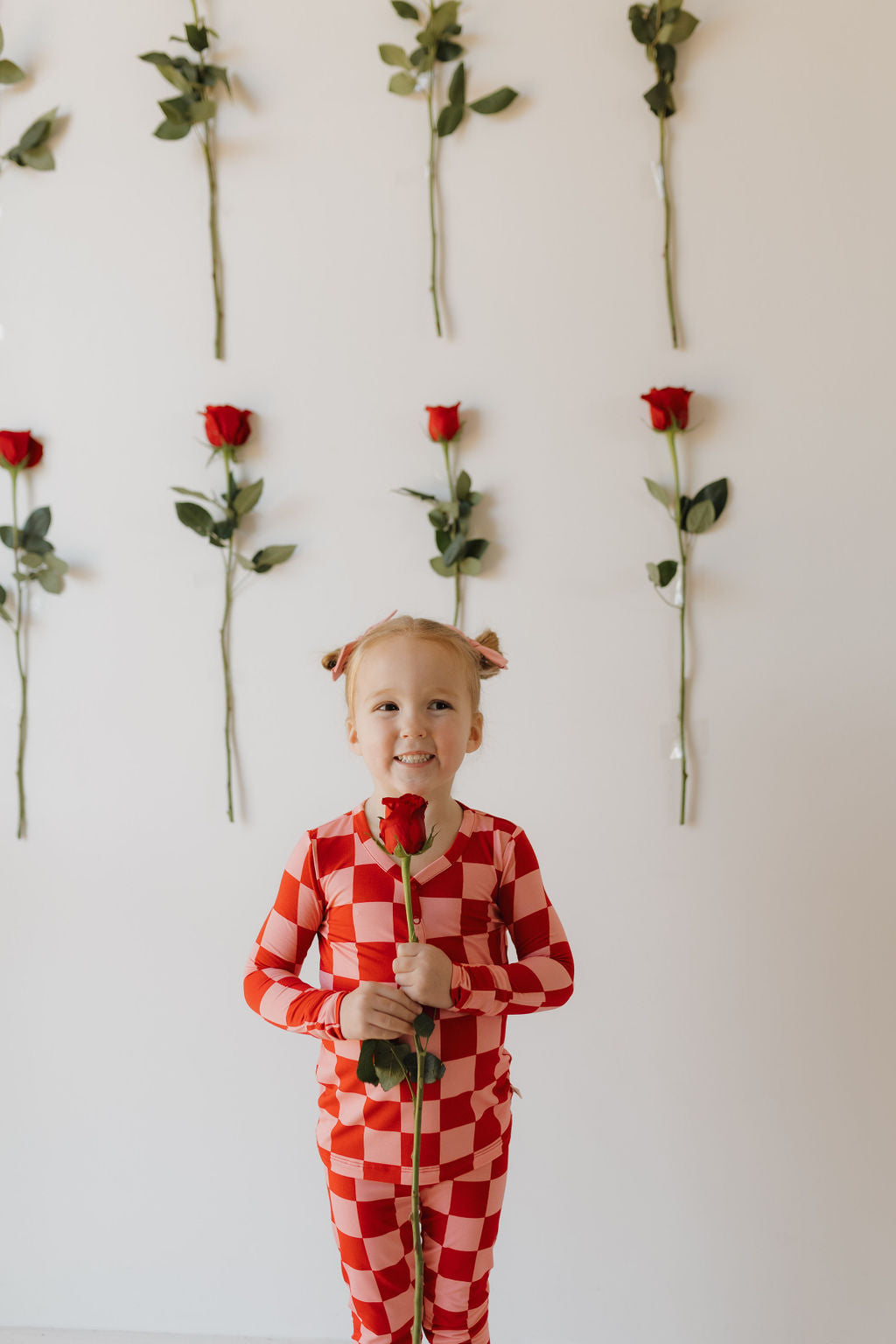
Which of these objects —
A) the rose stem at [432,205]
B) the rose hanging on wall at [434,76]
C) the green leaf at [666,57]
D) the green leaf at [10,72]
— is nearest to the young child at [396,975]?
the rose stem at [432,205]

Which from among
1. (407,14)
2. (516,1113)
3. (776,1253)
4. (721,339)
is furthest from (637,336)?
(776,1253)

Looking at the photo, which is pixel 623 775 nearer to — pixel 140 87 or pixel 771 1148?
pixel 771 1148

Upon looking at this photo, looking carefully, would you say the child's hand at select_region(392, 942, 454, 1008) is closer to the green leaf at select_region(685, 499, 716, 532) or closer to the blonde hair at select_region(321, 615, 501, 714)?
the blonde hair at select_region(321, 615, 501, 714)

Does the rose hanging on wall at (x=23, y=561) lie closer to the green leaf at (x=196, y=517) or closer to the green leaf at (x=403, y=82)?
the green leaf at (x=196, y=517)

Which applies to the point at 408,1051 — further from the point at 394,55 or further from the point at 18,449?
the point at 394,55

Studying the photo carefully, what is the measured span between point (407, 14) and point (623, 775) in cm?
120

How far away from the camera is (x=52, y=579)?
1.68m

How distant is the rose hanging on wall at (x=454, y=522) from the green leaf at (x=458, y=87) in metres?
0.46

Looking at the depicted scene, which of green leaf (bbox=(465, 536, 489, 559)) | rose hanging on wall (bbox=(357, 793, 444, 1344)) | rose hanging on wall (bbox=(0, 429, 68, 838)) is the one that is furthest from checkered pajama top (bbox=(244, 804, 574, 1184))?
rose hanging on wall (bbox=(0, 429, 68, 838))

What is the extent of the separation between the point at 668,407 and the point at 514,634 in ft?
1.33

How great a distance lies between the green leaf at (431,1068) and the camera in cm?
96

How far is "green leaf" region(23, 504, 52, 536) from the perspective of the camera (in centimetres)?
168

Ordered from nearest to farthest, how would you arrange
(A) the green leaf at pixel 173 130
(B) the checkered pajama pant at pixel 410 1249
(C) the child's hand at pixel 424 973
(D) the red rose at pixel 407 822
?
(D) the red rose at pixel 407 822 < (C) the child's hand at pixel 424 973 < (B) the checkered pajama pant at pixel 410 1249 < (A) the green leaf at pixel 173 130

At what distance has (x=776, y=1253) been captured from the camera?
1580mm
